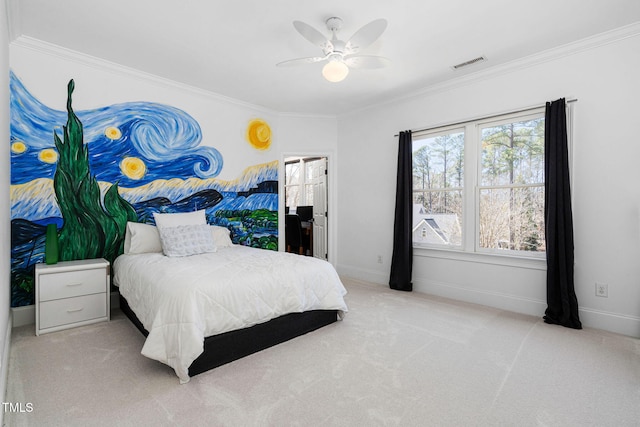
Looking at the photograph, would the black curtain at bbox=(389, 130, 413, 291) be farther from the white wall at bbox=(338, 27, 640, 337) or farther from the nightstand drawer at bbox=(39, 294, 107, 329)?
the nightstand drawer at bbox=(39, 294, 107, 329)

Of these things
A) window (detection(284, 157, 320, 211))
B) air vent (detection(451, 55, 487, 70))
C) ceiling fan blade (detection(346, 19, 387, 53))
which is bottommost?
window (detection(284, 157, 320, 211))

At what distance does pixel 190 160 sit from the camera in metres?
4.11

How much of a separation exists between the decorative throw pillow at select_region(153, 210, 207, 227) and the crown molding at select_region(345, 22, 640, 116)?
10.0ft

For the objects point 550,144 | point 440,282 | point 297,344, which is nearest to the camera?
point 297,344

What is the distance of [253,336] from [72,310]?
1.76 meters

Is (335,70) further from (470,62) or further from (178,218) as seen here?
(178,218)

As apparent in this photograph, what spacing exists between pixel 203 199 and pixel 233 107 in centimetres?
137

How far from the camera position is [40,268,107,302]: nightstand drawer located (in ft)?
9.00

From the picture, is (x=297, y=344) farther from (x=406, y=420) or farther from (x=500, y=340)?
(x=500, y=340)

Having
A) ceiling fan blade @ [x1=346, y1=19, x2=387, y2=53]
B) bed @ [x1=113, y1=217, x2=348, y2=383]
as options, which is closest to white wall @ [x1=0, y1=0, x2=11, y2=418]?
bed @ [x1=113, y1=217, x2=348, y2=383]

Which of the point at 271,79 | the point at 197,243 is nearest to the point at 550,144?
the point at 271,79

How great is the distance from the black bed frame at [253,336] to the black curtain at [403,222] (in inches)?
59.4

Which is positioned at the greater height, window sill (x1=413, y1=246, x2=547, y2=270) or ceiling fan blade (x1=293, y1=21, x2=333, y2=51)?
ceiling fan blade (x1=293, y1=21, x2=333, y2=51)

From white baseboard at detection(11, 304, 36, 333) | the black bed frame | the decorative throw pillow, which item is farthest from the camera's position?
the decorative throw pillow
